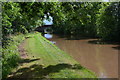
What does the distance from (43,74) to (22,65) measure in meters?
2.21

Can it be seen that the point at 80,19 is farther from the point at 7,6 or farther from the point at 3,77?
the point at 3,77

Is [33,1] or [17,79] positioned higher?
[33,1]

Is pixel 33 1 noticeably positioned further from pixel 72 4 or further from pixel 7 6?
pixel 72 4

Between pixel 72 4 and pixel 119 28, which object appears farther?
pixel 119 28

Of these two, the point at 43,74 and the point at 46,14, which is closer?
the point at 43,74

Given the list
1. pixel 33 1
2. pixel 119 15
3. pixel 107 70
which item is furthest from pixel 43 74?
pixel 119 15

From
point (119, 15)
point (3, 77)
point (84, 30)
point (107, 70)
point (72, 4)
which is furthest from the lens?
point (84, 30)

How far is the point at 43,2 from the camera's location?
25.1 ft

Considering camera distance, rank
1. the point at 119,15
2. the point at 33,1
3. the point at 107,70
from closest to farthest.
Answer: the point at 33,1
the point at 107,70
the point at 119,15

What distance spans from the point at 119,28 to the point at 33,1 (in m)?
22.2

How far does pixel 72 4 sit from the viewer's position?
26.6 feet

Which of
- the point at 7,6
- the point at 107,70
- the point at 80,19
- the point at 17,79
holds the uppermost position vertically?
the point at 7,6

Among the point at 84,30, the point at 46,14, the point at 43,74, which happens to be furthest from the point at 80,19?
the point at 84,30

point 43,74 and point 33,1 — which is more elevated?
point 33,1
